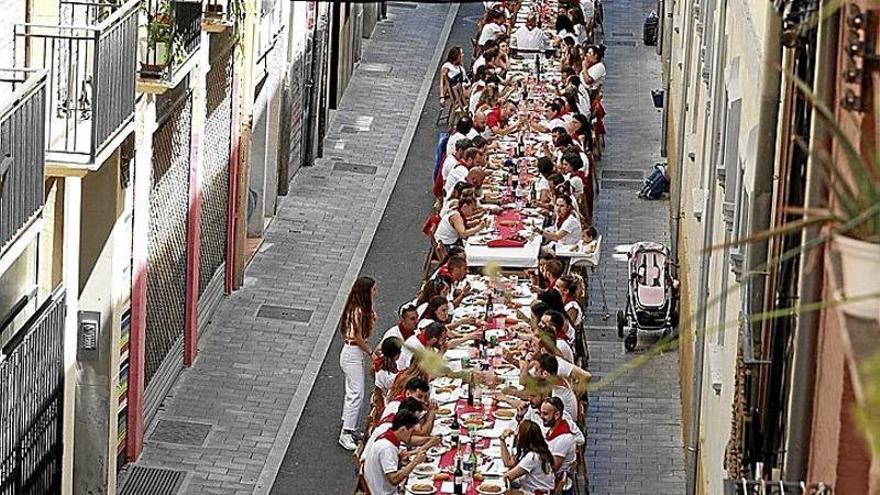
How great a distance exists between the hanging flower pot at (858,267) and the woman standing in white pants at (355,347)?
15.5 metres

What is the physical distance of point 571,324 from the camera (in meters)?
19.9

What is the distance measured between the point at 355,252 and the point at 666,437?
693 centimetres

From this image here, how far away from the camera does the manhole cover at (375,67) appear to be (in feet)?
123

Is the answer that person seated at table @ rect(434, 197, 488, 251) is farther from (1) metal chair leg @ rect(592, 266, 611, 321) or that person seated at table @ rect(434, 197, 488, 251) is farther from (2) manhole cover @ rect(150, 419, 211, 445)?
(2) manhole cover @ rect(150, 419, 211, 445)

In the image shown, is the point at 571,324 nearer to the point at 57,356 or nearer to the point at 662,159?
the point at 57,356

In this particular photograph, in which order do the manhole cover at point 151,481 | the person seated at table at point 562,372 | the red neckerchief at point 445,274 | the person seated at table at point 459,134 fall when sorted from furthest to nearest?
the person seated at table at point 459,134, the red neckerchief at point 445,274, the manhole cover at point 151,481, the person seated at table at point 562,372

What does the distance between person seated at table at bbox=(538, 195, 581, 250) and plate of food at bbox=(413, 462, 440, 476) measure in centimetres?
685

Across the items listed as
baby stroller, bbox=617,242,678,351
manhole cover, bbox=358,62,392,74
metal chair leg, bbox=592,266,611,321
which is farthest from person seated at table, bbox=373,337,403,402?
manhole cover, bbox=358,62,392,74

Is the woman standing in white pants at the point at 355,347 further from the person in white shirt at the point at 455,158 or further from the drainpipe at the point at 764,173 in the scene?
the drainpipe at the point at 764,173

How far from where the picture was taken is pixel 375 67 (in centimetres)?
3772

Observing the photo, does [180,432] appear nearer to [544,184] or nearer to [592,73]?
[544,184]

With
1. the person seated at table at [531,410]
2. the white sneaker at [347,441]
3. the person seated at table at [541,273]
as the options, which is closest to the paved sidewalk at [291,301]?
the white sneaker at [347,441]

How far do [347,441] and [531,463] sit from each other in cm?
461

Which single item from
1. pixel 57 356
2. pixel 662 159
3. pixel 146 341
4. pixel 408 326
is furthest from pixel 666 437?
pixel 662 159
